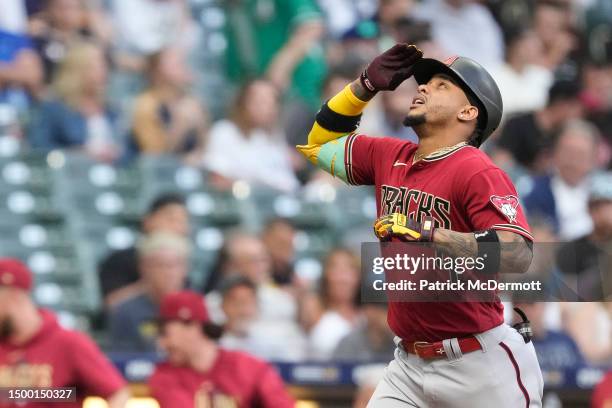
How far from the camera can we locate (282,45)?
9773mm

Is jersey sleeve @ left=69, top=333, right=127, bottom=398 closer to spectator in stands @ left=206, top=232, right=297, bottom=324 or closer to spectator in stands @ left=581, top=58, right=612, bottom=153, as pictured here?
spectator in stands @ left=206, top=232, right=297, bottom=324

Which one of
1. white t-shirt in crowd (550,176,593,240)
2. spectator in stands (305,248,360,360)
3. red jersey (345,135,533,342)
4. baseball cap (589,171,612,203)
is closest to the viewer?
red jersey (345,135,533,342)

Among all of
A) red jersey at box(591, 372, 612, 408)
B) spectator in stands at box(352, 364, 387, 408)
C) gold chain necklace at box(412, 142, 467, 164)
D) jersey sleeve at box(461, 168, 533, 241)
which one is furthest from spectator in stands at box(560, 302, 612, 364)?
jersey sleeve at box(461, 168, 533, 241)

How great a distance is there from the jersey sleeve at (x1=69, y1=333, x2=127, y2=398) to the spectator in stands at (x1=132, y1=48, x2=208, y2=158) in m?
3.50

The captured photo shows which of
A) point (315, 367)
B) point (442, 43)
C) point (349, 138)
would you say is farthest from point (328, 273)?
point (349, 138)

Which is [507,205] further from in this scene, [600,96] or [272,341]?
[600,96]

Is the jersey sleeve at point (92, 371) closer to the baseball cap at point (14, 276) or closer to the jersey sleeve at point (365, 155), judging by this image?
the baseball cap at point (14, 276)

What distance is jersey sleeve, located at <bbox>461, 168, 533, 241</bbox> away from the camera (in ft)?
12.6

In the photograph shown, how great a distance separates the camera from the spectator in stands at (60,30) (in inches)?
360

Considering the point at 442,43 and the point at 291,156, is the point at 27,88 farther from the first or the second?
the point at 442,43

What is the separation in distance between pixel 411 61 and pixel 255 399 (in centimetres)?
264

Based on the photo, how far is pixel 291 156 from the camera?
9.21 meters

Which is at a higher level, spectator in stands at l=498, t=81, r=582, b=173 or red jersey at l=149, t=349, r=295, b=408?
spectator in stands at l=498, t=81, r=582, b=173

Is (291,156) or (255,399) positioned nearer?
(255,399)
